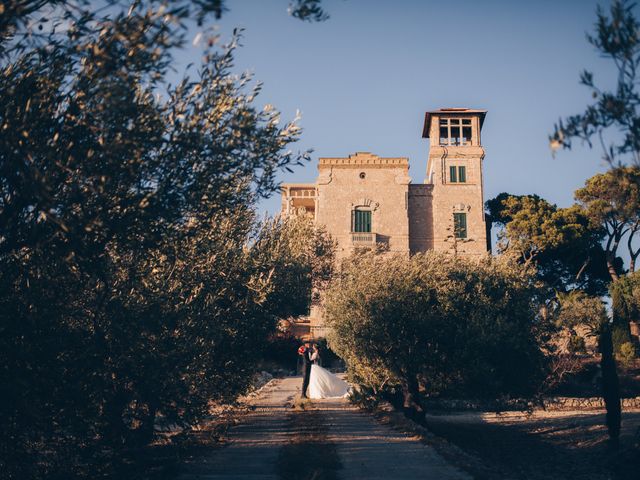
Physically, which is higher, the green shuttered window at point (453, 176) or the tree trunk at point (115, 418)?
the green shuttered window at point (453, 176)

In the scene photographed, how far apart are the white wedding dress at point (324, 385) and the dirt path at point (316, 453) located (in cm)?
735

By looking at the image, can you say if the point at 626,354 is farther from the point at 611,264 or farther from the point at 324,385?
the point at 324,385

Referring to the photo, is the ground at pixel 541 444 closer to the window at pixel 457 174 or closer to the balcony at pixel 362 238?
the balcony at pixel 362 238

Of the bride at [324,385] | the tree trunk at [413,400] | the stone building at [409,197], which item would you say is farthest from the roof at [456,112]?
the tree trunk at [413,400]

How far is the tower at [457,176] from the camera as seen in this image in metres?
46.3

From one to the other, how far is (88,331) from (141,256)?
1.31m

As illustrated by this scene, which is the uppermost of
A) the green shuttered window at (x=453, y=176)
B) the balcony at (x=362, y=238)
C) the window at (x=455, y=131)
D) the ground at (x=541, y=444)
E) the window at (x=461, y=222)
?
the window at (x=455, y=131)

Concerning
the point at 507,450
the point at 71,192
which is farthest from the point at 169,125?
the point at 507,450

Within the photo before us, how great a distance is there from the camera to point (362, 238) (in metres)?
45.6

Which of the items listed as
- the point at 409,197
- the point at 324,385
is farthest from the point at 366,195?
the point at 324,385

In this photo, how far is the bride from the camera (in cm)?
2553

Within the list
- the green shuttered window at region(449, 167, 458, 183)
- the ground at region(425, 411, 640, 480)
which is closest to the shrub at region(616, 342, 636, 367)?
the ground at region(425, 411, 640, 480)

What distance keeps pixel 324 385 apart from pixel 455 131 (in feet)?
98.6

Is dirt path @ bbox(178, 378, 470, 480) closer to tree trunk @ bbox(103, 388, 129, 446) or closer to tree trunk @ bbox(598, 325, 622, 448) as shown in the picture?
tree trunk @ bbox(103, 388, 129, 446)
